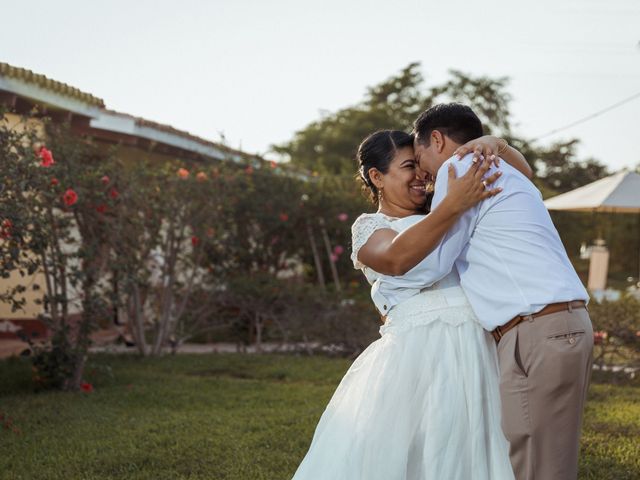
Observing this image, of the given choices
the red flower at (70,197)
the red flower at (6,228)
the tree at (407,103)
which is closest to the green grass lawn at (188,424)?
the red flower at (6,228)

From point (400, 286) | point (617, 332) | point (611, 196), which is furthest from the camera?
point (611, 196)

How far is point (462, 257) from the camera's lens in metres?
2.89

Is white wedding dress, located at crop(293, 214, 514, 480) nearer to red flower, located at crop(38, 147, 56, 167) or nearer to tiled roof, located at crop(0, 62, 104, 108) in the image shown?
red flower, located at crop(38, 147, 56, 167)

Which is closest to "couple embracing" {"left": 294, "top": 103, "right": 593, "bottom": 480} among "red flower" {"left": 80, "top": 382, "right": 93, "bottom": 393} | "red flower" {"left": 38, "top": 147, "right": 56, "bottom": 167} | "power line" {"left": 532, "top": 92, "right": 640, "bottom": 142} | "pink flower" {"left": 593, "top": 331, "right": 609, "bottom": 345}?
"red flower" {"left": 38, "top": 147, "right": 56, "bottom": 167}

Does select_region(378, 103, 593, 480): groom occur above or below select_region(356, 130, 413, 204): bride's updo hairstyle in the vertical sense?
below

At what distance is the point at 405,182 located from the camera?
317cm

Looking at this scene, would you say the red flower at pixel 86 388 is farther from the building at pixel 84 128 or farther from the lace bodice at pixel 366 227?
the lace bodice at pixel 366 227

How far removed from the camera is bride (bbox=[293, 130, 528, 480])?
282 centimetres

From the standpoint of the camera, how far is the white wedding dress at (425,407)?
285 cm

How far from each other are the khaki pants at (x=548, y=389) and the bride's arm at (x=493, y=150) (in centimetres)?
57

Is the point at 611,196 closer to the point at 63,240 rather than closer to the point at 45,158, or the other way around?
the point at 63,240

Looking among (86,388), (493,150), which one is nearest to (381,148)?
(493,150)

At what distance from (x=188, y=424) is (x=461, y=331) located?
148 inches

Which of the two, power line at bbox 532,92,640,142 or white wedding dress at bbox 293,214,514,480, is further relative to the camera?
power line at bbox 532,92,640,142
